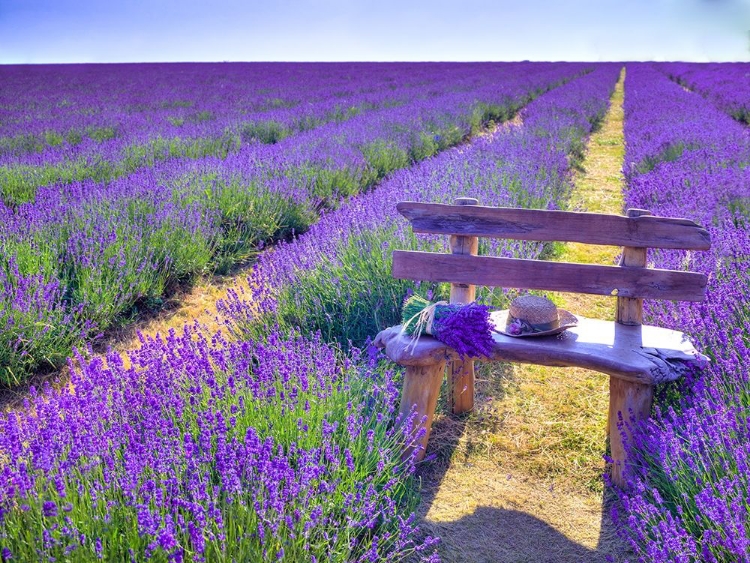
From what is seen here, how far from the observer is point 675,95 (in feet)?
49.5

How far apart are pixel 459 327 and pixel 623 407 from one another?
707 millimetres

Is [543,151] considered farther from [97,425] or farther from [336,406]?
[97,425]

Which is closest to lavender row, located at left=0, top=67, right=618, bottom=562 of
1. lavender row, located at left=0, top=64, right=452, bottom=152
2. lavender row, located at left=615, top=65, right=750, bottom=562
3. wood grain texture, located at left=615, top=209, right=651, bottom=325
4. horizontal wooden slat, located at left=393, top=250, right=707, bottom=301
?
horizontal wooden slat, located at left=393, top=250, right=707, bottom=301

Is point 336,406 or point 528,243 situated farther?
point 528,243

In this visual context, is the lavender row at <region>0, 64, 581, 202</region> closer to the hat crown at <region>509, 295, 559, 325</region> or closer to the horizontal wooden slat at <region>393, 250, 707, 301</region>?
the horizontal wooden slat at <region>393, 250, 707, 301</region>

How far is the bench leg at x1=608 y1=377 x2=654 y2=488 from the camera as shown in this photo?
7.84 ft

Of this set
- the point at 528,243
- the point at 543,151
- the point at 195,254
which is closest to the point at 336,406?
the point at 528,243

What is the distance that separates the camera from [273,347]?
8.82 feet

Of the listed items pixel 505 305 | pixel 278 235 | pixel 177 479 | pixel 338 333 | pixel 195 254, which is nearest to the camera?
pixel 177 479

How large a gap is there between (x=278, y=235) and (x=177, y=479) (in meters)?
4.54

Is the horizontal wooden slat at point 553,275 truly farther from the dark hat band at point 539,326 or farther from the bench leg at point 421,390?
the bench leg at point 421,390

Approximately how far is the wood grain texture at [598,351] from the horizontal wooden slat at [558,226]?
14.7 inches

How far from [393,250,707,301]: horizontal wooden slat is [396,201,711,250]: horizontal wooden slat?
106 millimetres

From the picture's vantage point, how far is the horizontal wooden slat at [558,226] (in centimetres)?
240
